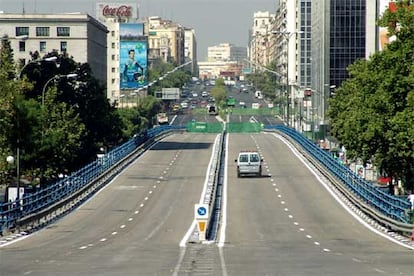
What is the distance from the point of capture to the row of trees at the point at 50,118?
56.8 m

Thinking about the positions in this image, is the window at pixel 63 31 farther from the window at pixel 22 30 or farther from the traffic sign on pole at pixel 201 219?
the traffic sign on pole at pixel 201 219

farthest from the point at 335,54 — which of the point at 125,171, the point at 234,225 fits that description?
the point at 234,225

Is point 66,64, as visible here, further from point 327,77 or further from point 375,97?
point 327,77

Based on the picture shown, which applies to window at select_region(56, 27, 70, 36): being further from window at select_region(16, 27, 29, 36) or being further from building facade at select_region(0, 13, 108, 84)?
window at select_region(16, 27, 29, 36)

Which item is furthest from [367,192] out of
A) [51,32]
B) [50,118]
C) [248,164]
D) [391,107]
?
[51,32]

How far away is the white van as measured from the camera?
79812 mm

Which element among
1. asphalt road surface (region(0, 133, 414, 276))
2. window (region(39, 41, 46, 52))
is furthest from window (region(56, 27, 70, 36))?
asphalt road surface (region(0, 133, 414, 276))

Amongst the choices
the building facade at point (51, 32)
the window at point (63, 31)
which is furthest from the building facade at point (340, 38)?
the window at point (63, 31)

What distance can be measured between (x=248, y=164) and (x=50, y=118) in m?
13.4

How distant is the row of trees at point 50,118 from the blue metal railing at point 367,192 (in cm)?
1651

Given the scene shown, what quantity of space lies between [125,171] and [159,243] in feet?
146

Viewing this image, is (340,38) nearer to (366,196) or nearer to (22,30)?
(22,30)

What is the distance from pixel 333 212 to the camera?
5891cm

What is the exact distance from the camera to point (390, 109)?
55688mm
